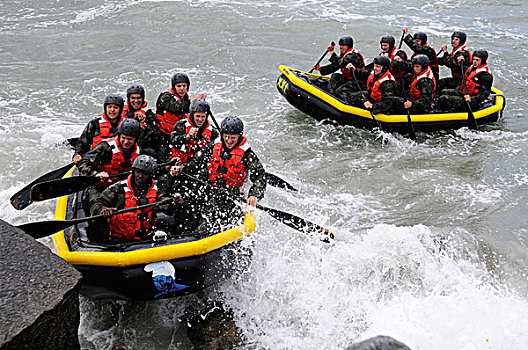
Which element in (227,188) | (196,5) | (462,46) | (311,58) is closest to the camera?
(227,188)

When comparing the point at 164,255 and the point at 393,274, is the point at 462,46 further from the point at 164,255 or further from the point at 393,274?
the point at 164,255

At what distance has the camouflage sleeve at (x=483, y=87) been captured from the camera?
9961mm

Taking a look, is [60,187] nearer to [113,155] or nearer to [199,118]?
[113,155]

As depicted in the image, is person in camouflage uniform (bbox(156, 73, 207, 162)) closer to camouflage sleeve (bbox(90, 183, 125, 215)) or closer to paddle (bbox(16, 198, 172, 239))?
camouflage sleeve (bbox(90, 183, 125, 215))

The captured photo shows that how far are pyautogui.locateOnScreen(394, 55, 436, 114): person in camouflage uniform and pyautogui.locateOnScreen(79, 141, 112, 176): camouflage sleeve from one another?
18.2ft

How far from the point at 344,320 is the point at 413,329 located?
2.24 ft

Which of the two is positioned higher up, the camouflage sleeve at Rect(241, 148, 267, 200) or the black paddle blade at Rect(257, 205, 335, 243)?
the camouflage sleeve at Rect(241, 148, 267, 200)

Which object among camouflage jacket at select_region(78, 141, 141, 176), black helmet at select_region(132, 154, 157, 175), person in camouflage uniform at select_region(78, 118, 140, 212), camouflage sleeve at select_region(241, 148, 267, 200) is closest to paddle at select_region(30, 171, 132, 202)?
person in camouflage uniform at select_region(78, 118, 140, 212)

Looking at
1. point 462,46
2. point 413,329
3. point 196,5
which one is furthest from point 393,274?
point 196,5

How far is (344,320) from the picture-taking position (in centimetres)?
545

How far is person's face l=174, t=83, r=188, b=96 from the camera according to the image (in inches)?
303

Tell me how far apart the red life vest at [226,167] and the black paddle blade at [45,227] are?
56.7 inches

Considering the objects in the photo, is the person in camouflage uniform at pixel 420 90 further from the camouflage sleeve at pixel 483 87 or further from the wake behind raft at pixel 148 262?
the wake behind raft at pixel 148 262

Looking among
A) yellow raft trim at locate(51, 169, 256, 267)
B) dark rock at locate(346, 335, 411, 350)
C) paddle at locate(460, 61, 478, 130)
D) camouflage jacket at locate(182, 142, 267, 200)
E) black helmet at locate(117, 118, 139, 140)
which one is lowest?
paddle at locate(460, 61, 478, 130)
